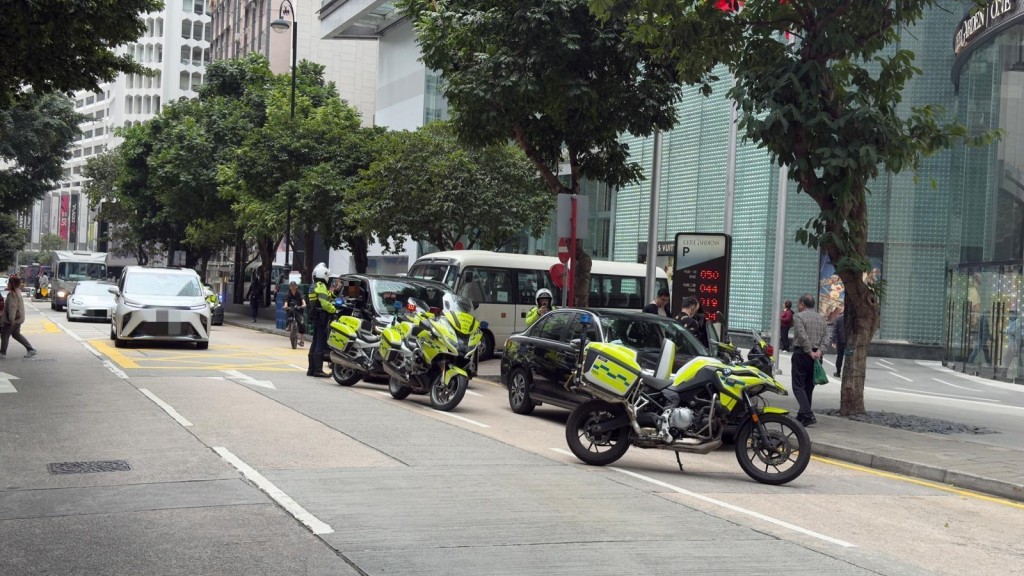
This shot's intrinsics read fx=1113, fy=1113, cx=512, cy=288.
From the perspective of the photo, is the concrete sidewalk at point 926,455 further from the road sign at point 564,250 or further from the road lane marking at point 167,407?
the road lane marking at point 167,407

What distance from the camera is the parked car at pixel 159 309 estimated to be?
75.9ft

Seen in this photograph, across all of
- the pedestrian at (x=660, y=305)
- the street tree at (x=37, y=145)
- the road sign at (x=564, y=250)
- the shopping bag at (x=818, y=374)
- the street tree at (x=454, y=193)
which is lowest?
the shopping bag at (x=818, y=374)

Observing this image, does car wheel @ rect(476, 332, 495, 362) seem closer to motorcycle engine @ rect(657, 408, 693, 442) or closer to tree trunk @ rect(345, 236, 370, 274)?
motorcycle engine @ rect(657, 408, 693, 442)

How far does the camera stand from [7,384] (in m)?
16.0

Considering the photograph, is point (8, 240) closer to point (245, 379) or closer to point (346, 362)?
point (245, 379)

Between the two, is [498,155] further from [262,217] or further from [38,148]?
[38,148]

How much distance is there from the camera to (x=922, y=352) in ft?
109

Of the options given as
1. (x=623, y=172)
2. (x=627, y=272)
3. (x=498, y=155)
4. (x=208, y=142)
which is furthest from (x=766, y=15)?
(x=208, y=142)

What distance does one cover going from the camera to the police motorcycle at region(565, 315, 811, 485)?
10047mm

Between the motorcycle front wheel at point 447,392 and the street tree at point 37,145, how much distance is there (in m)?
33.4

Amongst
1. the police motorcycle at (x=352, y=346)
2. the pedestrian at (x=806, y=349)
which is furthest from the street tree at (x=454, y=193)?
the pedestrian at (x=806, y=349)

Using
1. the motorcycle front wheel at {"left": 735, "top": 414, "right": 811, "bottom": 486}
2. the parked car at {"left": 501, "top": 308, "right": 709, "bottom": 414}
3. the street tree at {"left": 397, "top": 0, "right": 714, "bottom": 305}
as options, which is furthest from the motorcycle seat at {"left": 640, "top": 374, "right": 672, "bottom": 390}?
the street tree at {"left": 397, "top": 0, "right": 714, "bottom": 305}

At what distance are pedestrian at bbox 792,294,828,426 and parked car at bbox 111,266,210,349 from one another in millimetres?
13881

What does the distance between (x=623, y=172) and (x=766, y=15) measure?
7000mm
